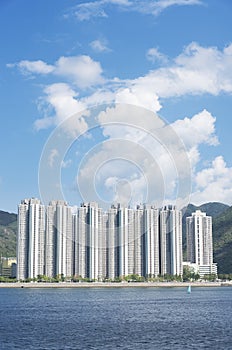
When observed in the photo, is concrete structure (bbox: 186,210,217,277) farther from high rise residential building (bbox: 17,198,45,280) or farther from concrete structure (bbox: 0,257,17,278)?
high rise residential building (bbox: 17,198,45,280)

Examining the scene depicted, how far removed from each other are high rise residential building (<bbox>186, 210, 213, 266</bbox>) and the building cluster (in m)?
16.1

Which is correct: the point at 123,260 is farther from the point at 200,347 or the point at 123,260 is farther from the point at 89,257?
the point at 200,347

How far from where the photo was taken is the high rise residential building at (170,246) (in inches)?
3344

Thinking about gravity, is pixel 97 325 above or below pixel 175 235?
below

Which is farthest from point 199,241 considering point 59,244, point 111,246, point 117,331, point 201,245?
point 117,331

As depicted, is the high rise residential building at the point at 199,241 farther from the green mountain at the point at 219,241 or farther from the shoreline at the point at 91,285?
the shoreline at the point at 91,285

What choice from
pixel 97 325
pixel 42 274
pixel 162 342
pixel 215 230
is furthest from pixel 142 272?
pixel 162 342

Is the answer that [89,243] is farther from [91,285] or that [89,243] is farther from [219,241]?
[219,241]

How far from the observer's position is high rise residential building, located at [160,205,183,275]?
84.9 meters

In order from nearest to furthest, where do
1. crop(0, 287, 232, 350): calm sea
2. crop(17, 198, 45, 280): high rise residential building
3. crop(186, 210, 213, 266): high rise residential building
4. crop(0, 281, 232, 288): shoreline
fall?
crop(0, 287, 232, 350): calm sea, crop(0, 281, 232, 288): shoreline, crop(17, 198, 45, 280): high rise residential building, crop(186, 210, 213, 266): high rise residential building

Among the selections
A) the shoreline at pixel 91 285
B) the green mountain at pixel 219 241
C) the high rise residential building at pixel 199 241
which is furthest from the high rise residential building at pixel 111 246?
the green mountain at pixel 219 241

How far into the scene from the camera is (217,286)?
95.8 meters

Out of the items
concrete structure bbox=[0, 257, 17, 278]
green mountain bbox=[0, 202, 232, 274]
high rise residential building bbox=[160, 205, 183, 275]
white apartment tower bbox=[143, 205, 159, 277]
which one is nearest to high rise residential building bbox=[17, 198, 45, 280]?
white apartment tower bbox=[143, 205, 159, 277]

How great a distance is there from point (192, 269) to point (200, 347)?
262 ft
